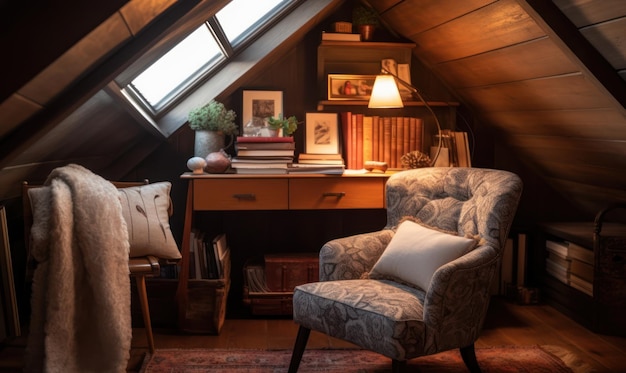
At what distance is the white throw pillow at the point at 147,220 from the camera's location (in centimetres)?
313

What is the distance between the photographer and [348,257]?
304cm

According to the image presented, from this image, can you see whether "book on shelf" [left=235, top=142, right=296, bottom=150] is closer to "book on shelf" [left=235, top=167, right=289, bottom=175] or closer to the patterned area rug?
"book on shelf" [left=235, top=167, right=289, bottom=175]

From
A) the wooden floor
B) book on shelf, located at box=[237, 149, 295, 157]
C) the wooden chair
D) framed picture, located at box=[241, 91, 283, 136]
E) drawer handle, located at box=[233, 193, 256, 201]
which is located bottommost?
the wooden floor

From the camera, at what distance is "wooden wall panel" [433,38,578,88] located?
3.01m

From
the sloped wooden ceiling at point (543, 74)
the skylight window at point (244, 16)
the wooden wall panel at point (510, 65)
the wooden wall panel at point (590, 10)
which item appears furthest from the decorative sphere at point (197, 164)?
the wooden wall panel at point (590, 10)

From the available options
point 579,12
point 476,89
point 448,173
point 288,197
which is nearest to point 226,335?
point 288,197

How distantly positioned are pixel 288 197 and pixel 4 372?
1.53 metres

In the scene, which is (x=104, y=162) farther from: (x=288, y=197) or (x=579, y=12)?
(x=579, y=12)

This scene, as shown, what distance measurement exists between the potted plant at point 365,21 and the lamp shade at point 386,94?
18.2 inches

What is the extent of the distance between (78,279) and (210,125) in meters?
1.34

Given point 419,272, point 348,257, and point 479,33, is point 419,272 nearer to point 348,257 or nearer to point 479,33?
point 348,257

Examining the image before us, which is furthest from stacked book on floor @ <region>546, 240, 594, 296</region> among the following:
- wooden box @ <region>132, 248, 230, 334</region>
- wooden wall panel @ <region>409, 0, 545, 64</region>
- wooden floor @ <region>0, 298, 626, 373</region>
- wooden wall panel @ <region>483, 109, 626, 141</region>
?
wooden box @ <region>132, 248, 230, 334</region>

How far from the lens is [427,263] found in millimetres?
2785

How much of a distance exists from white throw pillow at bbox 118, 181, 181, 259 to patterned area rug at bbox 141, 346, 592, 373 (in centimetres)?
46
